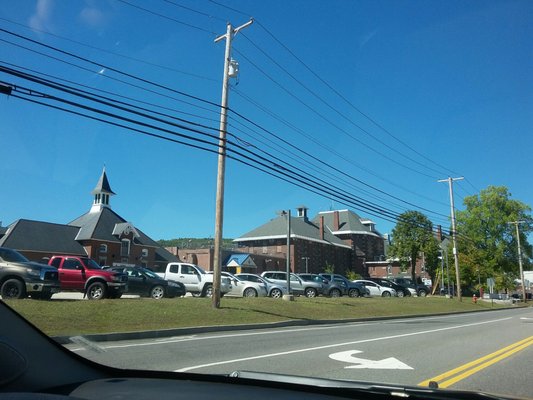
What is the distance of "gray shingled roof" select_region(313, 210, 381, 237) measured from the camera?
89.2 meters

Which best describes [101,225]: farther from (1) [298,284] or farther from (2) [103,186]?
(1) [298,284]

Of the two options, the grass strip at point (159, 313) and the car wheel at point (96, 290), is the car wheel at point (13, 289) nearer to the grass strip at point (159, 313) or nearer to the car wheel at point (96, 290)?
the grass strip at point (159, 313)

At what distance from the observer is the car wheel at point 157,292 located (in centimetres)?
2203

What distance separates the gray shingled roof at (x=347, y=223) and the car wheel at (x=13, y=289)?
243 feet

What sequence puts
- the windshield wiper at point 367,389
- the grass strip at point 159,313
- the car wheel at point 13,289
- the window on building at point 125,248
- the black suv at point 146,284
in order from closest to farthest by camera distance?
the windshield wiper at point 367,389
the grass strip at point 159,313
the car wheel at point 13,289
the black suv at point 146,284
the window on building at point 125,248

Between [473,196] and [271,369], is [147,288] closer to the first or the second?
[271,369]

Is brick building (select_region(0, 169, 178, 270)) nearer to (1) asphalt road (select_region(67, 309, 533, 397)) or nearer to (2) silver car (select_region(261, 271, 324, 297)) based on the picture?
(2) silver car (select_region(261, 271, 324, 297))

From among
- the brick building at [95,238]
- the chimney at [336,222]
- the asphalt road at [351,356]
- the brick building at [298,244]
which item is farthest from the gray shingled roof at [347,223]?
the asphalt road at [351,356]

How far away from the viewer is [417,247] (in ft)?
235

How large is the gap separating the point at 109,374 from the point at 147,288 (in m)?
19.0

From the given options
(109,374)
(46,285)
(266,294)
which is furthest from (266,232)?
(109,374)

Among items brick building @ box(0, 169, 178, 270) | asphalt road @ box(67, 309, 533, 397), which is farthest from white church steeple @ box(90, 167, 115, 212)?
asphalt road @ box(67, 309, 533, 397)

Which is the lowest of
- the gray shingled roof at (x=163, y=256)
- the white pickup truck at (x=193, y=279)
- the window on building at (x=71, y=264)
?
the white pickup truck at (x=193, y=279)

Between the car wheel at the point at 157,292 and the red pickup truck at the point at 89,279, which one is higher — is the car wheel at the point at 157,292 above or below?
below
